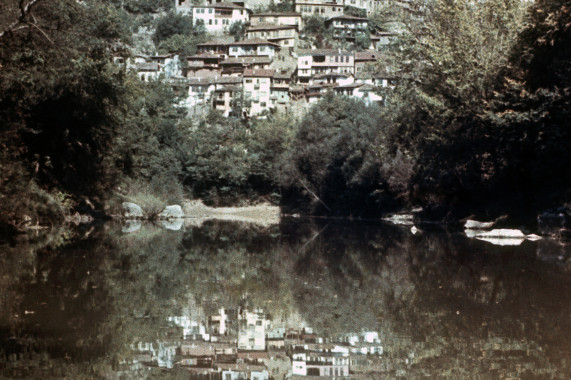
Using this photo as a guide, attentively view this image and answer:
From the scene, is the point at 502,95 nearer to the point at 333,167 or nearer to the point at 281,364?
the point at 281,364

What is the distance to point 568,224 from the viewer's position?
101 ft

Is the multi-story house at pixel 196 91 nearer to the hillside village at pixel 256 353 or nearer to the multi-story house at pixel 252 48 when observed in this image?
the multi-story house at pixel 252 48

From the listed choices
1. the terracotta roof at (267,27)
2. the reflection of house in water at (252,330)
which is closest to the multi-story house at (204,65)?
the terracotta roof at (267,27)

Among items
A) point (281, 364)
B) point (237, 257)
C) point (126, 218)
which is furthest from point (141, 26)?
point (281, 364)

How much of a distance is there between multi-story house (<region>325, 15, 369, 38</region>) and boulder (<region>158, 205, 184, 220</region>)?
119983 millimetres

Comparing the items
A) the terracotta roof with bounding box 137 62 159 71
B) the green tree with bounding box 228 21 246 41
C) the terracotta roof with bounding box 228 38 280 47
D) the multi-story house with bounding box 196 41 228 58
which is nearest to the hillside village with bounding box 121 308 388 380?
the terracotta roof with bounding box 137 62 159 71

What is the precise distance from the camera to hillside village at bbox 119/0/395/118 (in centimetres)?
13312

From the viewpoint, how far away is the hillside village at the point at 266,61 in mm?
133125

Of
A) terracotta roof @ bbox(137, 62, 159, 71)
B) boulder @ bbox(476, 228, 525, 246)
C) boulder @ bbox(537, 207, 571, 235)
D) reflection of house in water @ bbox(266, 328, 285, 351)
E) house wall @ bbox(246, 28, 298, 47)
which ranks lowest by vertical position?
reflection of house in water @ bbox(266, 328, 285, 351)

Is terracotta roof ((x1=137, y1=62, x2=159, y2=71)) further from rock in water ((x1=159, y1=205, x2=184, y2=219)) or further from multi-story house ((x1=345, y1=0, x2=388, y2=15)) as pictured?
rock in water ((x1=159, y1=205, x2=184, y2=219))

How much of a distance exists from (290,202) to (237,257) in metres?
60.7

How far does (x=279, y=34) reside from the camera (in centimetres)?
16212

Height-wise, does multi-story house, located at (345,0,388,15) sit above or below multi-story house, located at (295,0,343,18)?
above

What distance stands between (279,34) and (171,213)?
113 metres
